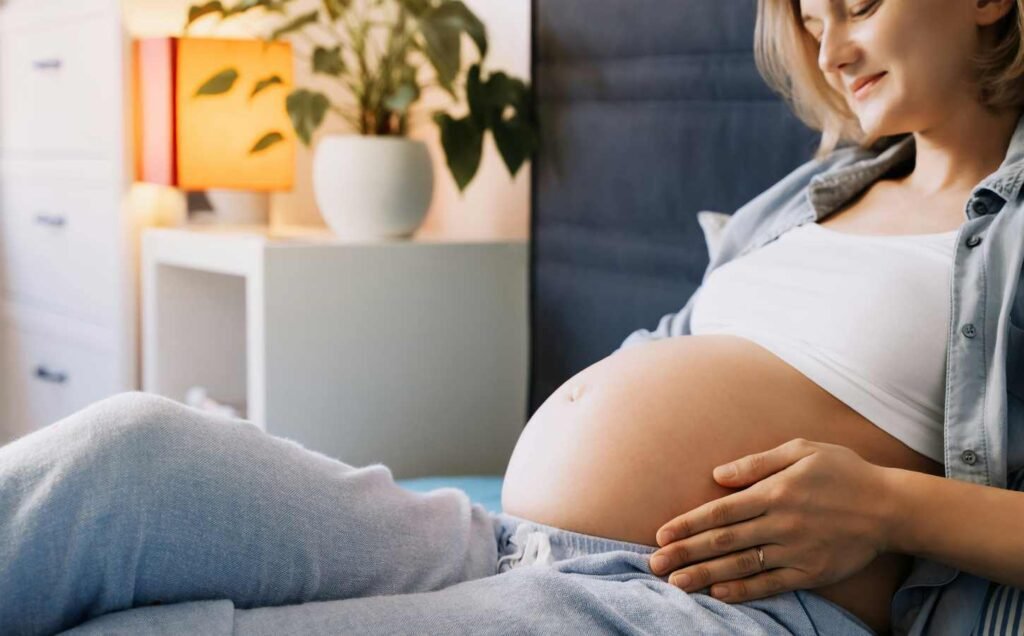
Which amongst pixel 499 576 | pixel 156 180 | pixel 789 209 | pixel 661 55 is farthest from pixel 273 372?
pixel 499 576

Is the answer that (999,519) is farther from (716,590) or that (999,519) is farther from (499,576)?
(499,576)

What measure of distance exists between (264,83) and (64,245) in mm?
677

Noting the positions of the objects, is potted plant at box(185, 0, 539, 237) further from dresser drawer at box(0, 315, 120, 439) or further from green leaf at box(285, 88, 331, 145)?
dresser drawer at box(0, 315, 120, 439)

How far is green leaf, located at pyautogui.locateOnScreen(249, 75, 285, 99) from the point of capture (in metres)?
2.08

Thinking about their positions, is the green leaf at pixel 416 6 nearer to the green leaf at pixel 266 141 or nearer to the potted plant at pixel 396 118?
the potted plant at pixel 396 118

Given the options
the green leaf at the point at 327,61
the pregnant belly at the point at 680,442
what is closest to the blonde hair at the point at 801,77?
the pregnant belly at the point at 680,442

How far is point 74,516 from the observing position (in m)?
0.79

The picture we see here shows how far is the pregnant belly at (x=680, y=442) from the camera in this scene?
3.24 ft

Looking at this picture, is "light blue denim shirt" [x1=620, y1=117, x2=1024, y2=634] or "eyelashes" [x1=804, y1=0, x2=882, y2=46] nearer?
"light blue denim shirt" [x1=620, y1=117, x2=1024, y2=634]

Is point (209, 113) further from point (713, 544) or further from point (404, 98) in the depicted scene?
point (713, 544)

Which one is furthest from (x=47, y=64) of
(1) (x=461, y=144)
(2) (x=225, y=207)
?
(1) (x=461, y=144)

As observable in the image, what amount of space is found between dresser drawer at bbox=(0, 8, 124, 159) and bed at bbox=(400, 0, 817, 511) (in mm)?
857

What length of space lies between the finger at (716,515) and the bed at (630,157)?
64 centimetres

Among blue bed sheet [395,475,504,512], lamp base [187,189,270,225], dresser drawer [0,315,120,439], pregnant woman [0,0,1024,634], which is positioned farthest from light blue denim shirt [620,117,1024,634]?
dresser drawer [0,315,120,439]
